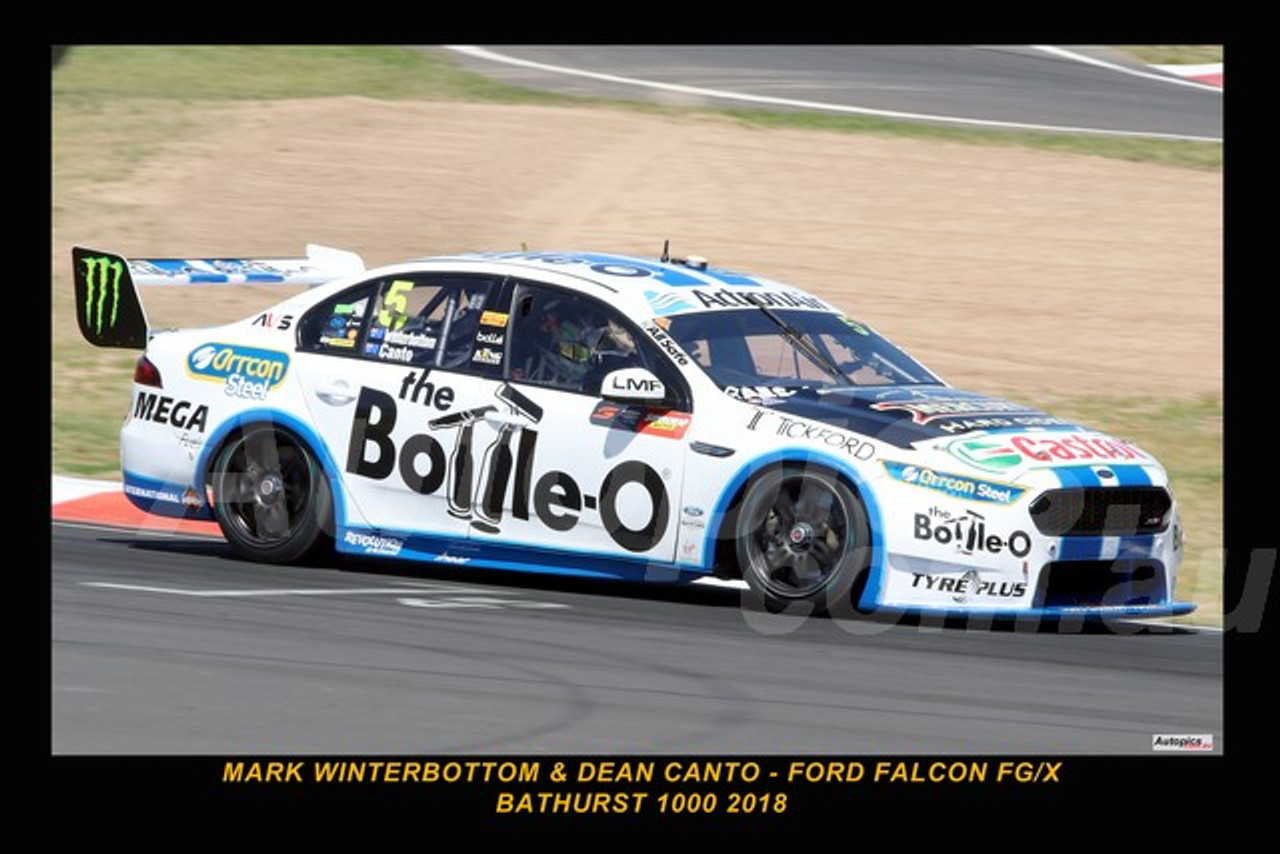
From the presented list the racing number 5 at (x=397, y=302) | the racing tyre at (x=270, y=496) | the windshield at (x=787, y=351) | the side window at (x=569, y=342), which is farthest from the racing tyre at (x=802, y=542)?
the racing tyre at (x=270, y=496)

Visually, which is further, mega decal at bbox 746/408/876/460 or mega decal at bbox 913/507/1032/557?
mega decal at bbox 746/408/876/460

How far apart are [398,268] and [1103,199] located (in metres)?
12.1

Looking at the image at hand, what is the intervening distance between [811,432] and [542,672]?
6.68ft

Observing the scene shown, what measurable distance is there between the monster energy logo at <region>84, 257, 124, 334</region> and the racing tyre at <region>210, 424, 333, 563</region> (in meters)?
1.21

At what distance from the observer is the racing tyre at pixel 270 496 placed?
1214 centimetres

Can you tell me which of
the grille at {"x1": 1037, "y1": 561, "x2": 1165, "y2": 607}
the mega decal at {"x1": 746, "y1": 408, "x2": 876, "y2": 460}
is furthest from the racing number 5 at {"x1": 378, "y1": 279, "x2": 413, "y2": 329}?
the grille at {"x1": 1037, "y1": 561, "x2": 1165, "y2": 607}

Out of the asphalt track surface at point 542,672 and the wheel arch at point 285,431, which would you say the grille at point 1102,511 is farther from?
the wheel arch at point 285,431

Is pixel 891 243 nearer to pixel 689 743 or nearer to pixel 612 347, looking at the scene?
→ pixel 612 347

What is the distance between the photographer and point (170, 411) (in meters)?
12.6

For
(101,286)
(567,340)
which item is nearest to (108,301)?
(101,286)

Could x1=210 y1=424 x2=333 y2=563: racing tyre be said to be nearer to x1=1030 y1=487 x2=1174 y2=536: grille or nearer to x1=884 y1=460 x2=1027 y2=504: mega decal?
x1=884 y1=460 x2=1027 y2=504: mega decal

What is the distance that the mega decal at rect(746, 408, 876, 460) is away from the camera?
10.6m
